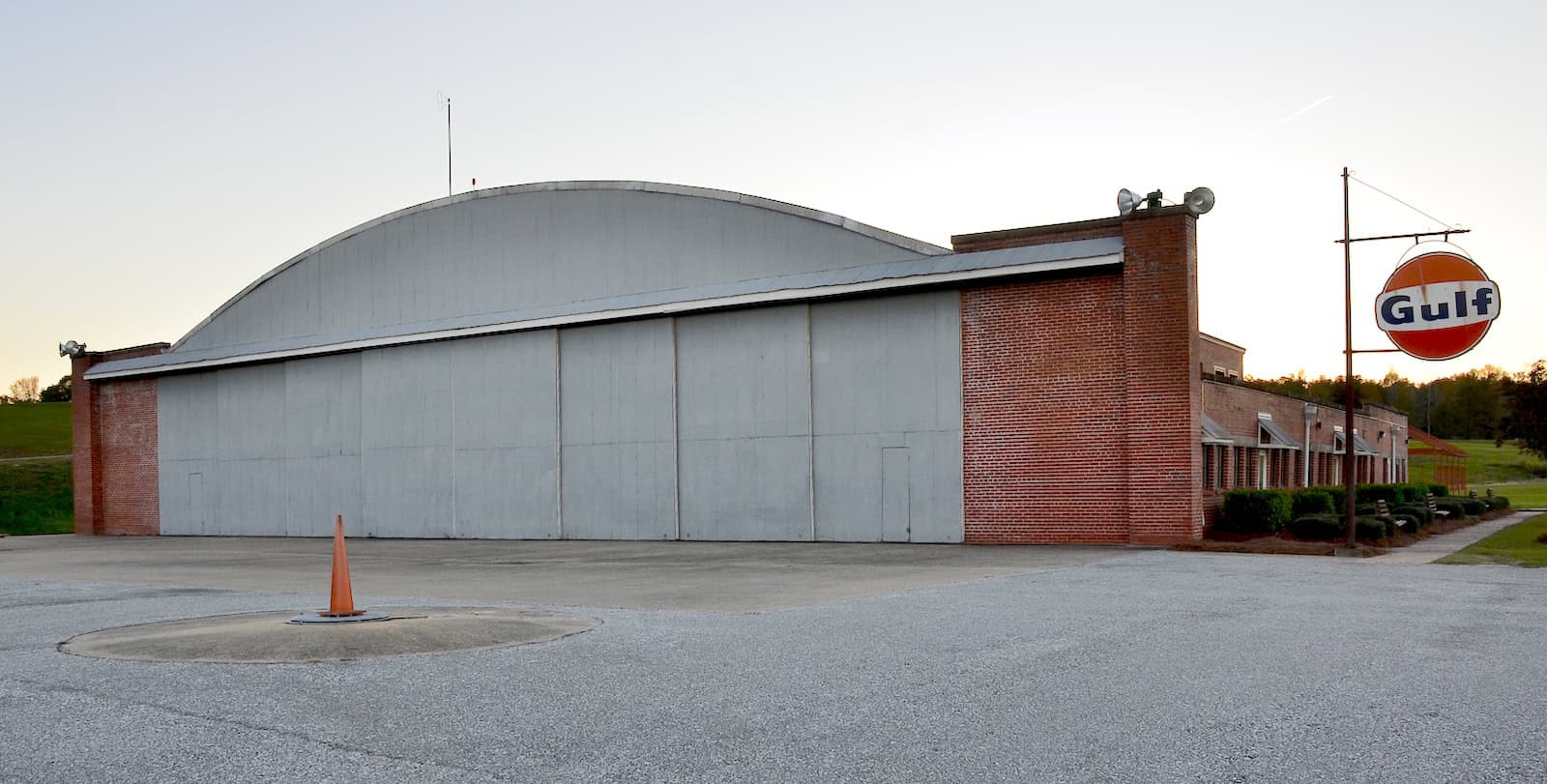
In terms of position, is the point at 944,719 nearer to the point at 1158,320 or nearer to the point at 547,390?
the point at 1158,320

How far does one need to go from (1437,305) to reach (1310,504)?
6.06 metres

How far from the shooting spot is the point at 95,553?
92.9 ft

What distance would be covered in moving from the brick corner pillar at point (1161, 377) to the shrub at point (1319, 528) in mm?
2029

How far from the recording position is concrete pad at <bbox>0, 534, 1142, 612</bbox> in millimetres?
14867

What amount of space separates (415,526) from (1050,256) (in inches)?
737

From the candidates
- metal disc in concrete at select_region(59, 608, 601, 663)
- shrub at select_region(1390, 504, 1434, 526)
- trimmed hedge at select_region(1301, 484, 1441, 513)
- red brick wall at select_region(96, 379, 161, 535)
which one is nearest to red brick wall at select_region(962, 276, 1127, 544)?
trimmed hedge at select_region(1301, 484, 1441, 513)

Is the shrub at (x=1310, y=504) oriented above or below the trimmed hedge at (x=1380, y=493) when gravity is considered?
above

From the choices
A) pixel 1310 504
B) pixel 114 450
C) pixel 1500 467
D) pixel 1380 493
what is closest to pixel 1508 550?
pixel 1310 504

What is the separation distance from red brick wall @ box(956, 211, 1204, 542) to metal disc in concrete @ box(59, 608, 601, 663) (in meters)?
14.0

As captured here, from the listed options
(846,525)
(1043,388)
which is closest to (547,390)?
(846,525)

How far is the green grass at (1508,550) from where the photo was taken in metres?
19.2

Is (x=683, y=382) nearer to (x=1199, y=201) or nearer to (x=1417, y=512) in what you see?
(x=1199, y=201)

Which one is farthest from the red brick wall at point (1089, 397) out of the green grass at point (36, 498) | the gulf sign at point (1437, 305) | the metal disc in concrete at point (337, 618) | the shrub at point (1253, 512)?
the green grass at point (36, 498)

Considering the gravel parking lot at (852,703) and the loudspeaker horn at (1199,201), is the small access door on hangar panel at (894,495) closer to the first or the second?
the loudspeaker horn at (1199,201)
